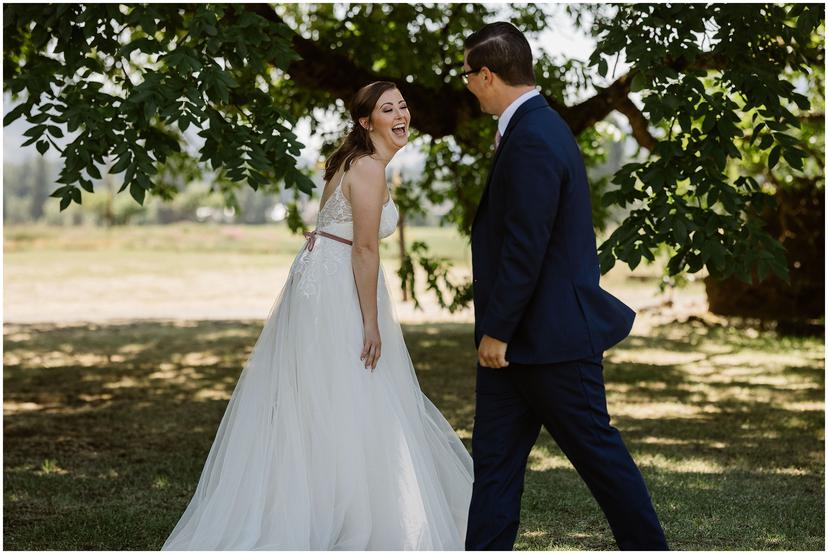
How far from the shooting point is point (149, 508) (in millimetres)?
5969

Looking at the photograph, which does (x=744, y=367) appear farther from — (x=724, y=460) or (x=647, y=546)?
(x=647, y=546)

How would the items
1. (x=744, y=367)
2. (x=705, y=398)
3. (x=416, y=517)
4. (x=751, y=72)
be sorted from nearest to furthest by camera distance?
(x=416, y=517) → (x=751, y=72) → (x=705, y=398) → (x=744, y=367)

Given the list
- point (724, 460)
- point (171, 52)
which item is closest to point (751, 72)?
point (724, 460)

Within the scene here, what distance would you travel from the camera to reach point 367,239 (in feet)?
15.1

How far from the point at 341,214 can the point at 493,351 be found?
4.53ft

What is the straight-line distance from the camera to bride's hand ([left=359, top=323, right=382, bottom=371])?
471 cm

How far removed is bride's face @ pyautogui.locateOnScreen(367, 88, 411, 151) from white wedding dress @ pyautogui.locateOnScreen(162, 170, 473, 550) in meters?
0.31

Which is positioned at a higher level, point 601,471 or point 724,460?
point 601,471

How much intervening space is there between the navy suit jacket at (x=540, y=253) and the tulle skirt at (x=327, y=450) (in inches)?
44.0

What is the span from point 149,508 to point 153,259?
104ft

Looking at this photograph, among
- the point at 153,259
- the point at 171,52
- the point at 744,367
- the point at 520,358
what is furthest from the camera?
the point at 153,259

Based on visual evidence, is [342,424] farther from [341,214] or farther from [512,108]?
[512,108]

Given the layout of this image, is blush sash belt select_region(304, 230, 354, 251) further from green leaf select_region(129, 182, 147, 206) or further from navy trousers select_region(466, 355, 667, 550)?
navy trousers select_region(466, 355, 667, 550)

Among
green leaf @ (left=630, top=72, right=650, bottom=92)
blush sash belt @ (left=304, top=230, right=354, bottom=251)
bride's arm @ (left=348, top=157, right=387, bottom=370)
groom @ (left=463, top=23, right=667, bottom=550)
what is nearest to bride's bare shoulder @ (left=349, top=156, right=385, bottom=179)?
bride's arm @ (left=348, top=157, right=387, bottom=370)
